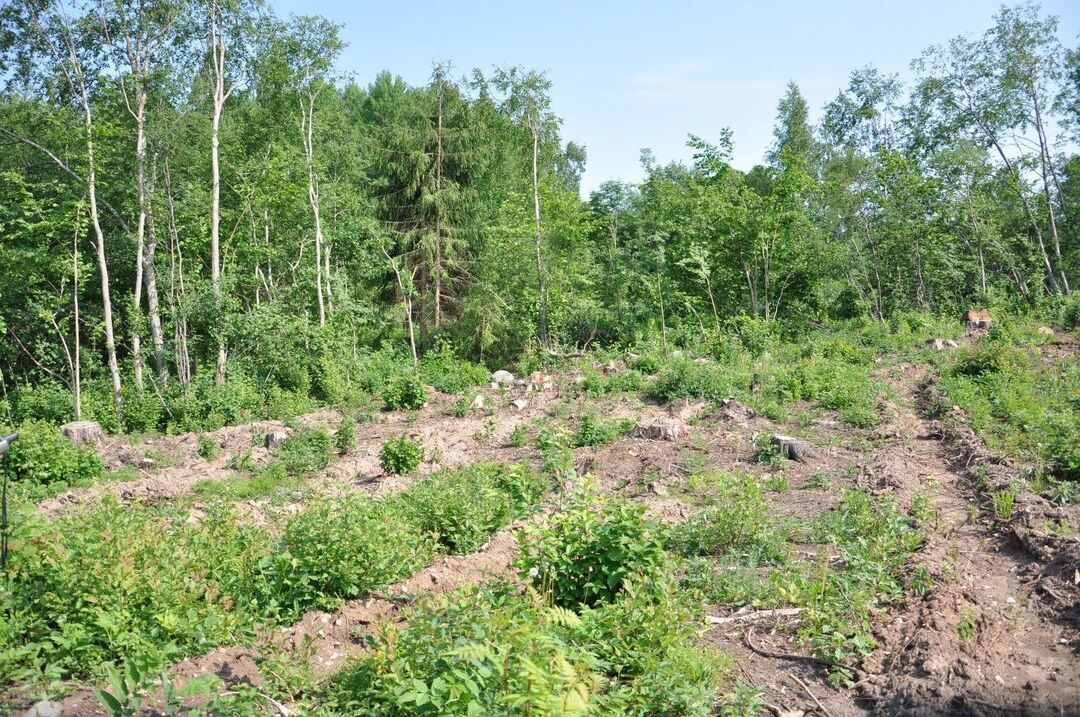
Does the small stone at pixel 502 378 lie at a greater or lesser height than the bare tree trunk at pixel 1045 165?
lesser

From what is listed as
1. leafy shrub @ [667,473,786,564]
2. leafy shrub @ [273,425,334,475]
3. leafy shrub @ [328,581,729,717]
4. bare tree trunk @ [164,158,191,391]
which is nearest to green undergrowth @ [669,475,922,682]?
leafy shrub @ [667,473,786,564]

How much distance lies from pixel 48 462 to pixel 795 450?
10.9 metres

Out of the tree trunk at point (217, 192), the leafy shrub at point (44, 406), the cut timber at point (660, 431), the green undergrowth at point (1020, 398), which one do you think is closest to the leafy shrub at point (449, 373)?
the tree trunk at point (217, 192)

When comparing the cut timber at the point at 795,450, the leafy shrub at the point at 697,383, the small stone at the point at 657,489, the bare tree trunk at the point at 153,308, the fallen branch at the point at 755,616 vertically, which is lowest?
the fallen branch at the point at 755,616

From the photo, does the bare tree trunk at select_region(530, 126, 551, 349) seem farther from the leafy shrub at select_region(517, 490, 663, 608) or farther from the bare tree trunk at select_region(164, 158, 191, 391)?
the leafy shrub at select_region(517, 490, 663, 608)

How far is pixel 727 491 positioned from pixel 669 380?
587 centimetres

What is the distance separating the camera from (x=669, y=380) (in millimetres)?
14195

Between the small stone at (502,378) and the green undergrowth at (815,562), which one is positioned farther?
the small stone at (502,378)

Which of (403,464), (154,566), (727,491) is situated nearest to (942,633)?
(727,491)

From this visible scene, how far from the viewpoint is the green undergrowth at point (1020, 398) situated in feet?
27.9

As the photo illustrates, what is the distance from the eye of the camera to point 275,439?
43.7ft

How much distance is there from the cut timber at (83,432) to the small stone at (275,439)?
124 inches

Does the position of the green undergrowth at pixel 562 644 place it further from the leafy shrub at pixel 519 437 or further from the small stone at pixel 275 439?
the small stone at pixel 275 439

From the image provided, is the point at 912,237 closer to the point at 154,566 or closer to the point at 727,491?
the point at 727,491
